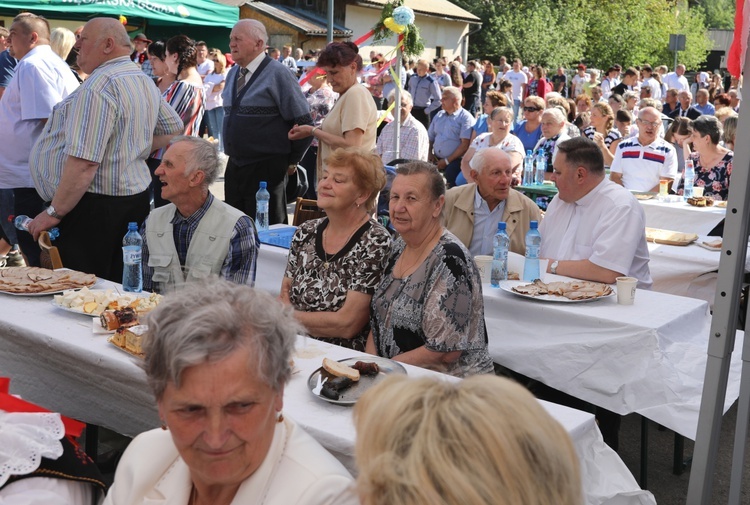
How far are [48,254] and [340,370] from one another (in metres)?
2.10

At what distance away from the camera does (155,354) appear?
1.72m

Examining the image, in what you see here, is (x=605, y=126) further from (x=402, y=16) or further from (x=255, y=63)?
(x=255, y=63)

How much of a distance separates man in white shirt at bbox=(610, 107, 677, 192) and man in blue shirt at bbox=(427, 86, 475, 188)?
2.58 meters

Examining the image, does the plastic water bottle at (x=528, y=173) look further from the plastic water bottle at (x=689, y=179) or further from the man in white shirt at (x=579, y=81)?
the man in white shirt at (x=579, y=81)

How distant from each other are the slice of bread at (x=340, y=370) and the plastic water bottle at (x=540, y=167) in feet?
17.8

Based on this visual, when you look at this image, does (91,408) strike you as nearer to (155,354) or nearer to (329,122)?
(155,354)

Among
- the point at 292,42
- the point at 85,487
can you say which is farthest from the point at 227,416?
the point at 292,42

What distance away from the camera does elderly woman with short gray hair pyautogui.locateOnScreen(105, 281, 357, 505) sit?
1.66m

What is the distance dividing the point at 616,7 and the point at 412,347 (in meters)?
43.7

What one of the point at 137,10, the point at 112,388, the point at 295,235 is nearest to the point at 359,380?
the point at 112,388

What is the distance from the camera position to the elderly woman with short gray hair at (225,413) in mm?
1663

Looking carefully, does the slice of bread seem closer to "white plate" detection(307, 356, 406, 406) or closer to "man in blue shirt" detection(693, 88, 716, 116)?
"white plate" detection(307, 356, 406, 406)

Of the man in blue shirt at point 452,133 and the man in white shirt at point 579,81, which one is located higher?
the man in white shirt at point 579,81

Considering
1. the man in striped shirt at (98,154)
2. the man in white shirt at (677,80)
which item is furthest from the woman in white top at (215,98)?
the man in white shirt at (677,80)
